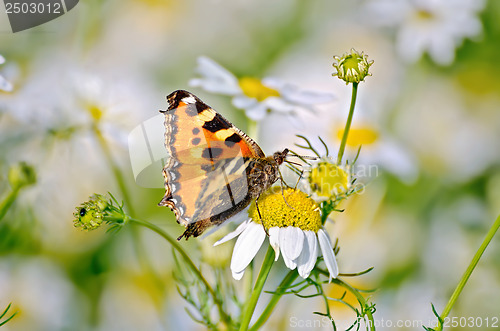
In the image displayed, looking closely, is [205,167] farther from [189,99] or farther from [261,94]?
[261,94]

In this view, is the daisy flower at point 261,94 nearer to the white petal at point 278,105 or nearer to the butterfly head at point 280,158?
the white petal at point 278,105

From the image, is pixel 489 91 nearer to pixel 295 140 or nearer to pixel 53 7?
pixel 295 140

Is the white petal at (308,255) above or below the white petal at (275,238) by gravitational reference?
below

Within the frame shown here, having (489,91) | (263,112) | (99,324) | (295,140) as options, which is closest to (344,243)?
(295,140)

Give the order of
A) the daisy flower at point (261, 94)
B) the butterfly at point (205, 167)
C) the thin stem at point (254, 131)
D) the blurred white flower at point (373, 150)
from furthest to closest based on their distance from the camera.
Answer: the blurred white flower at point (373, 150) < the daisy flower at point (261, 94) < the thin stem at point (254, 131) < the butterfly at point (205, 167)

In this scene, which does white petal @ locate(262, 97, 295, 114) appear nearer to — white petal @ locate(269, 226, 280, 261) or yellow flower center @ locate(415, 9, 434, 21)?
white petal @ locate(269, 226, 280, 261)

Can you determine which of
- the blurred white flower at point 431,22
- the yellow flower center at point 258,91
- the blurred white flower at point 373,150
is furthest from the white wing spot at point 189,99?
the blurred white flower at point 431,22
